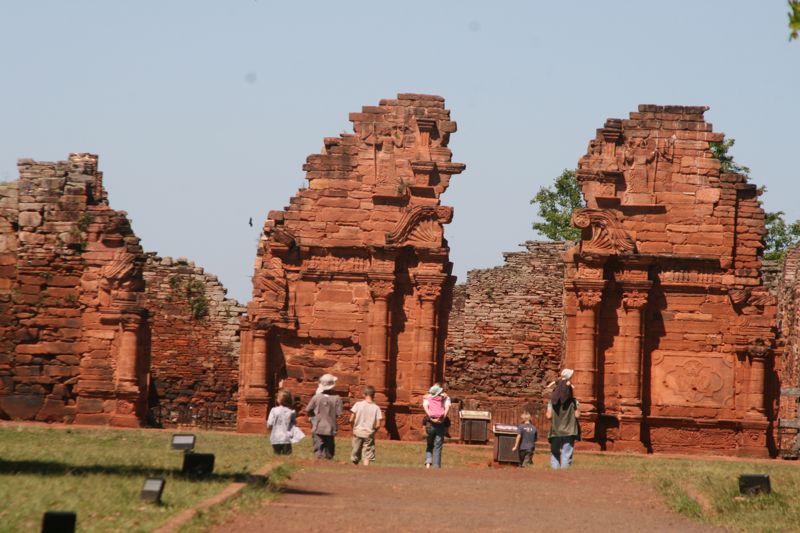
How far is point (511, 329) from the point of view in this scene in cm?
4109

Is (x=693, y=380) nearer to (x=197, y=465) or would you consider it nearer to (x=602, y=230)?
(x=602, y=230)

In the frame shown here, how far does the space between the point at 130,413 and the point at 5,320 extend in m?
3.05

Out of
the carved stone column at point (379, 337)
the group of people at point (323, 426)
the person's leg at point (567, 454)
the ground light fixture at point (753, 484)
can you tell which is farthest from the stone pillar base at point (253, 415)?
the ground light fixture at point (753, 484)

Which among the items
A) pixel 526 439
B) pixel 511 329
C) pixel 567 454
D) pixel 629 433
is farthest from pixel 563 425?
pixel 511 329

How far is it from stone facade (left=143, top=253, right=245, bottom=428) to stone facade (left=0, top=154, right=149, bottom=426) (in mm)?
5740

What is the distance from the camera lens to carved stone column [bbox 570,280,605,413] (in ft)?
106

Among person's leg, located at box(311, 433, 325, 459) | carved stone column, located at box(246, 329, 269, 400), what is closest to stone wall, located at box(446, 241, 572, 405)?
carved stone column, located at box(246, 329, 269, 400)

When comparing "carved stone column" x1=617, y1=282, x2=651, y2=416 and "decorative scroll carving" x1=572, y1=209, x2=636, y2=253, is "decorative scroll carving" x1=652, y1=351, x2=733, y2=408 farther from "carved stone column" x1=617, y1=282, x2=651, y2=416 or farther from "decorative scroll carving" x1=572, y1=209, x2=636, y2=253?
"decorative scroll carving" x1=572, y1=209, x2=636, y2=253

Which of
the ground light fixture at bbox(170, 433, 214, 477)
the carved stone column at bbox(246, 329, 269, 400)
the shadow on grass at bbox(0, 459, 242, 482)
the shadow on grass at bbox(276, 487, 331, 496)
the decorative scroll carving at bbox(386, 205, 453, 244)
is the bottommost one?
the shadow on grass at bbox(276, 487, 331, 496)

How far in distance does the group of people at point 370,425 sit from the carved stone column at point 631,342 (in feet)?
17.4

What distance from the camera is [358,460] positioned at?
25.6 meters

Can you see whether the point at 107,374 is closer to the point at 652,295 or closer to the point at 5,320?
the point at 5,320

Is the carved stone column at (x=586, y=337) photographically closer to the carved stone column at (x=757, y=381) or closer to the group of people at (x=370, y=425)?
the carved stone column at (x=757, y=381)

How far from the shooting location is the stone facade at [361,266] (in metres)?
32.9
